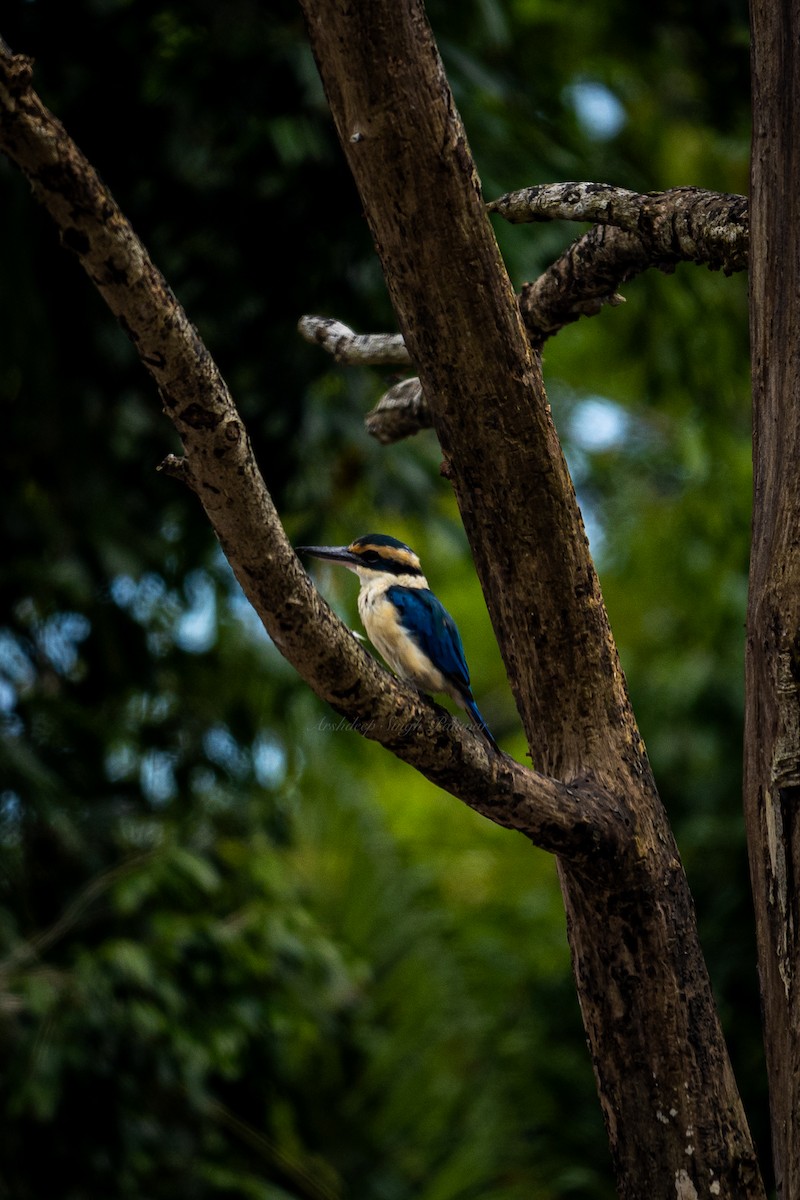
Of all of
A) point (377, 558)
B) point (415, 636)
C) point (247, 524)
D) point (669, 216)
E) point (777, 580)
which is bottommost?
point (247, 524)

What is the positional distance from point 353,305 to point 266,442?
2.21 ft

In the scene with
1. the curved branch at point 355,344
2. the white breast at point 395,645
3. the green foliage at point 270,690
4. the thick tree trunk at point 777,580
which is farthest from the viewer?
the green foliage at point 270,690

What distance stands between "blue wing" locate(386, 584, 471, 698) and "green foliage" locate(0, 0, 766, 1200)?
166cm

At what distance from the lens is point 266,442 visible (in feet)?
17.5

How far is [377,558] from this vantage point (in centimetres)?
346

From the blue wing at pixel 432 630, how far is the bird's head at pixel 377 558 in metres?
0.17

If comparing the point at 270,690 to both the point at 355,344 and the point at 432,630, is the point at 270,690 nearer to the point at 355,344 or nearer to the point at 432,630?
the point at 432,630

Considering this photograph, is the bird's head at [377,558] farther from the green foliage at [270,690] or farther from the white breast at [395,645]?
the green foliage at [270,690]

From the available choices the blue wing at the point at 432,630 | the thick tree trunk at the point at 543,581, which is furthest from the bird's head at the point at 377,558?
the thick tree trunk at the point at 543,581

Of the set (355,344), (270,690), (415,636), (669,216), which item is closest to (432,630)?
(415,636)

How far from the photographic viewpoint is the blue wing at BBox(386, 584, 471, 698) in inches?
125

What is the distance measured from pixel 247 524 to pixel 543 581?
2.24ft

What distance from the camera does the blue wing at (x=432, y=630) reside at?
A: 10.4 feet

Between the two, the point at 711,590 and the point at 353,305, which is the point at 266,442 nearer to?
the point at 353,305
